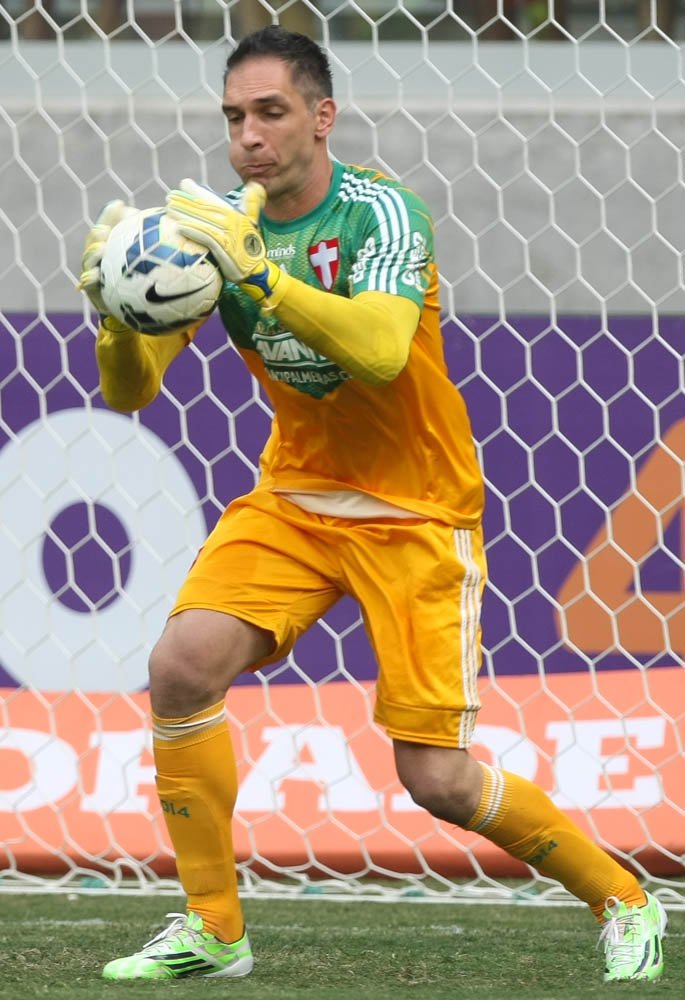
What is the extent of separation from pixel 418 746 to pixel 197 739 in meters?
0.40

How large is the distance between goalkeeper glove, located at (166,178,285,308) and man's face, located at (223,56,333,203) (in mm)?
303

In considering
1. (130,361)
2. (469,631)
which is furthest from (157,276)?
(469,631)

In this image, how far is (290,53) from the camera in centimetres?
285

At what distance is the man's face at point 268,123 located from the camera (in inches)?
110

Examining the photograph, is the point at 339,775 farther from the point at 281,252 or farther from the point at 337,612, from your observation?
the point at 281,252

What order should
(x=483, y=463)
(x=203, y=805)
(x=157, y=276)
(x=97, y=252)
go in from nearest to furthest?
(x=157, y=276), (x=97, y=252), (x=203, y=805), (x=483, y=463)

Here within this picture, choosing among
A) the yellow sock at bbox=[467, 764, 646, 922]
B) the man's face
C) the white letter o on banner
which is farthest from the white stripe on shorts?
the white letter o on banner

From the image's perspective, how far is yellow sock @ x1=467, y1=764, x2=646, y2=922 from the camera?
2.98 m

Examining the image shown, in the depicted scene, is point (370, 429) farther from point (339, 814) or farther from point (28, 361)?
point (28, 361)

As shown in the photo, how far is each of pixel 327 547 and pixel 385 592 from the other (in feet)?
0.51

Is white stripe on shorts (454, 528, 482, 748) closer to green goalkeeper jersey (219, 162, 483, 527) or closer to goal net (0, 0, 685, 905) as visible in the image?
green goalkeeper jersey (219, 162, 483, 527)

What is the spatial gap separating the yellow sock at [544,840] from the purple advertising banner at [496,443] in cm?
132

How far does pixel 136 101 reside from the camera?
4.64 meters

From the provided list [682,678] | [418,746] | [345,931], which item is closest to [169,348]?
[418,746]
